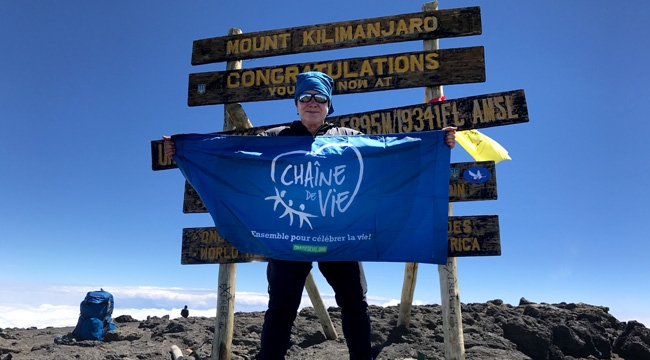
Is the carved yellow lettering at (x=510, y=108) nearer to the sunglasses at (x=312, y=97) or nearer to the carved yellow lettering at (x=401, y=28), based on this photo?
the carved yellow lettering at (x=401, y=28)

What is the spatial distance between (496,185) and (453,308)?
5.68 ft

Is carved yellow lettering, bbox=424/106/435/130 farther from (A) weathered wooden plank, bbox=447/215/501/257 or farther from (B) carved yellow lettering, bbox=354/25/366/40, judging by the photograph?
(B) carved yellow lettering, bbox=354/25/366/40

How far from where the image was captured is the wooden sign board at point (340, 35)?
22.3 feet

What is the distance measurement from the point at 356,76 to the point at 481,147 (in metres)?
2.25

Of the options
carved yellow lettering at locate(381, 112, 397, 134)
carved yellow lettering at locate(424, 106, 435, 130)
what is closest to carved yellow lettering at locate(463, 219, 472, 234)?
carved yellow lettering at locate(424, 106, 435, 130)

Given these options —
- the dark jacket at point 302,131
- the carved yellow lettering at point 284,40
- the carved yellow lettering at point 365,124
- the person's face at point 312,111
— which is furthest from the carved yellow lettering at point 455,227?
the carved yellow lettering at point 284,40

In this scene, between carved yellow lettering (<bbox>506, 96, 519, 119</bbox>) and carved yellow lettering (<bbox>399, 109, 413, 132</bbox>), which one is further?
carved yellow lettering (<bbox>399, 109, 413, 132</bbox>)

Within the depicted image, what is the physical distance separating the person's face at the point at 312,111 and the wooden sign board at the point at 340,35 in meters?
3.14

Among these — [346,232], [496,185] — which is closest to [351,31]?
[496,185]

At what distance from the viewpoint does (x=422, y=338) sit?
855cm

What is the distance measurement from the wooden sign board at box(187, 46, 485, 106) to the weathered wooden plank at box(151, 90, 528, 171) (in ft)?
1.31

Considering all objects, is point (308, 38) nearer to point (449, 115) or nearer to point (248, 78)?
point (248, 78)

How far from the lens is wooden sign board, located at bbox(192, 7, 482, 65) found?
6.79 meters

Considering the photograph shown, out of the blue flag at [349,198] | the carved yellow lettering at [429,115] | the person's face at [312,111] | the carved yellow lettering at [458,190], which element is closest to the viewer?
the person's face at [312,111]
